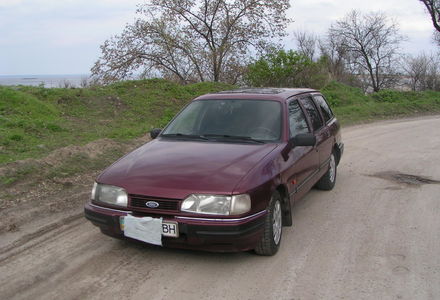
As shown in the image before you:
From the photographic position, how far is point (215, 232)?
3.75 m

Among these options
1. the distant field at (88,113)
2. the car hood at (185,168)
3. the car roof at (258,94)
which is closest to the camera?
the car hood at (185,168)

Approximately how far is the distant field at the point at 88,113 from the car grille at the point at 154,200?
3.84m

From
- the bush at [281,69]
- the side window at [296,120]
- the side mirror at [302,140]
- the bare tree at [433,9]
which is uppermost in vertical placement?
the bare tree at [433,9]

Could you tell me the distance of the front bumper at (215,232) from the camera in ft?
12.3

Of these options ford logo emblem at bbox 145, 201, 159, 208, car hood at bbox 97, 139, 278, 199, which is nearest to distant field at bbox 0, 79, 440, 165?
car hood at bbox 97, 139, 278, 199

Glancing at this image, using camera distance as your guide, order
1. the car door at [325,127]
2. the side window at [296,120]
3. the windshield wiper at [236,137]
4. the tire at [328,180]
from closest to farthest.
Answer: the windshield wiper at [236,137] < the side window at [296,120] < the car door at [325,127] < the tire at [328,180]

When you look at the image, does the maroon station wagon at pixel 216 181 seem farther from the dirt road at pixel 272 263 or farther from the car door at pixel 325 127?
the car door at pixel 325 127

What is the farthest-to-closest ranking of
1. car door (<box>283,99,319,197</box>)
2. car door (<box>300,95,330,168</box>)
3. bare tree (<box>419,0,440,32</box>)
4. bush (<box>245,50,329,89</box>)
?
bare tree (<box>419,0,440,32</box>) → bush (<box>245,50,329,89</box>) → car door (<box>300,95,330,168</box>) → car door (<box>283,99,319,197</box>)

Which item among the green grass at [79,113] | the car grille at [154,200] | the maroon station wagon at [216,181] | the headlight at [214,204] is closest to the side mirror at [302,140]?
the maroon station wagon at [216,181]

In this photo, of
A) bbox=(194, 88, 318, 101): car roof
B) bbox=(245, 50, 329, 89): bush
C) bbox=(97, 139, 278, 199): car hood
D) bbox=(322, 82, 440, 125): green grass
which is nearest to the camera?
bbox=(97, 139, 278, 199): car hood

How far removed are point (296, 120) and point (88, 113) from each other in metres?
7.24

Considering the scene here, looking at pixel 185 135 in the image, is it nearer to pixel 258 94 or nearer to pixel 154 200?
pixel 258 94

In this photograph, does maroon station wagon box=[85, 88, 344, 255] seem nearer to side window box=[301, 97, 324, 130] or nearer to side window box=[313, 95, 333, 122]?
side window box=[301, 97, 324, 130]

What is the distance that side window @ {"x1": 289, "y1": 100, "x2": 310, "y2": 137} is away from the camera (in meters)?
5.29
